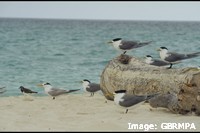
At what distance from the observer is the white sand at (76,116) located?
823 centimetres

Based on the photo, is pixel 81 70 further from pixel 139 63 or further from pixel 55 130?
pixel 55 130

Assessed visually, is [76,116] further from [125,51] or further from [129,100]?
[125,51]

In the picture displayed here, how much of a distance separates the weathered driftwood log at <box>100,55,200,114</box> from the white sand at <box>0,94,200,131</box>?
32 centimetres

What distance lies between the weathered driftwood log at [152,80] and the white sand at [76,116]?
32 cm

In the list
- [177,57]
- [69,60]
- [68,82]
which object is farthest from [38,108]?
[69,60]

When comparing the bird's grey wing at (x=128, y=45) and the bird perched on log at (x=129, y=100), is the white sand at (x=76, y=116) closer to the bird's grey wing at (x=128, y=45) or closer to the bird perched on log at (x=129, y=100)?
the bird perched on log at (x=129, y=100)

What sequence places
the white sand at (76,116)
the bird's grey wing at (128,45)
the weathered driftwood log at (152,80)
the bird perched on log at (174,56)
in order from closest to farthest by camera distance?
the white sand at (76,116) < the weathered driftwood log at (152,80) < the bird perched on log at (174,56) < the bird's grey wing at (128,45)

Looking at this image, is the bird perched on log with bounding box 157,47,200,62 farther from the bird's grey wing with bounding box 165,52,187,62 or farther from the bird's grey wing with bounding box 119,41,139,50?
the bird's grey wing with bounding box 119,41,139,50

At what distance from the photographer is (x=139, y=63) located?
→ 1161cm

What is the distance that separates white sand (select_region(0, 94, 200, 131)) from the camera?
27.0ft

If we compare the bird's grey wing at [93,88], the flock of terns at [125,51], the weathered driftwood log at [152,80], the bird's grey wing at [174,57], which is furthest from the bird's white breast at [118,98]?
the bird's grey wing at [93,88]

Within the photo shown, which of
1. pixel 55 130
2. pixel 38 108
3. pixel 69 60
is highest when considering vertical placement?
pixel 69 60

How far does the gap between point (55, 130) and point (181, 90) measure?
9.28 feet

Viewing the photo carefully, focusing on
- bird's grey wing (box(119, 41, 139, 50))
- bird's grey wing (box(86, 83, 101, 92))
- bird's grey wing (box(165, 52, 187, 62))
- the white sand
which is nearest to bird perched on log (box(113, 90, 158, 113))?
the white sand
